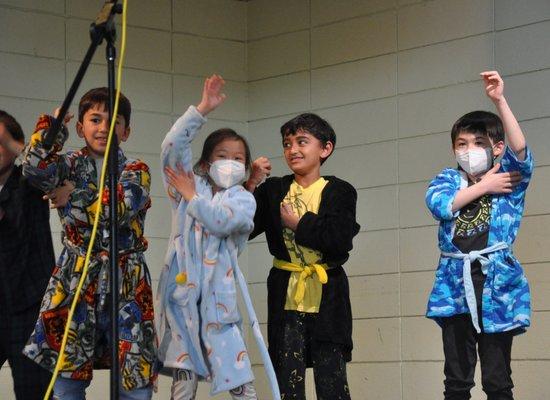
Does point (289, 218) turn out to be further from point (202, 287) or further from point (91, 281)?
point (91, 281)

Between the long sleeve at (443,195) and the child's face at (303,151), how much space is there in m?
0.46

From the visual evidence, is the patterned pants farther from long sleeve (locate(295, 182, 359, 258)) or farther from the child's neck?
the child's neck

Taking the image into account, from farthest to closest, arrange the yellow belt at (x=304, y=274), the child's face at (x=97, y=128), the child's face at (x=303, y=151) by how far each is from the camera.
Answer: the child's face at (x=303, y=151) → the yellow belt at (x=304, y=274) → the child's face at (x=97, y=128)

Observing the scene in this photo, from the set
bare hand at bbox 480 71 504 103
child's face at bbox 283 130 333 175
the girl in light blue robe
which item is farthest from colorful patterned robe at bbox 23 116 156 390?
bare hand at bbox 480 71 504 103

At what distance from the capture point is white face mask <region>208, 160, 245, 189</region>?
4.01m

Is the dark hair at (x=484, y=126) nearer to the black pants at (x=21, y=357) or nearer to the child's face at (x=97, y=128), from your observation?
the child's face at (x=97, y=128)

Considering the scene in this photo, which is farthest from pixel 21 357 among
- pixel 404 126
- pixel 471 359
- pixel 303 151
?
pixel 404 126

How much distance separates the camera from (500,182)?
4.01 m

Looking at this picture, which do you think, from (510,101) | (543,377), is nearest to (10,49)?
(510,101)

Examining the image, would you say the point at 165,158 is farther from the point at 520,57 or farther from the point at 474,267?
the point at 520,57

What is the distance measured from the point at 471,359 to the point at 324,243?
0.66 meters

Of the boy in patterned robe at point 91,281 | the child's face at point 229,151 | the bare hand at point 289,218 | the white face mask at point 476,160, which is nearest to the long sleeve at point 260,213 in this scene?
the bare hand at point 289,218

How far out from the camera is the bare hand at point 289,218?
419 centimetres

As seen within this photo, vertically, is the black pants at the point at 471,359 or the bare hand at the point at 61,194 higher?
the bare hand at the point at 61,194
